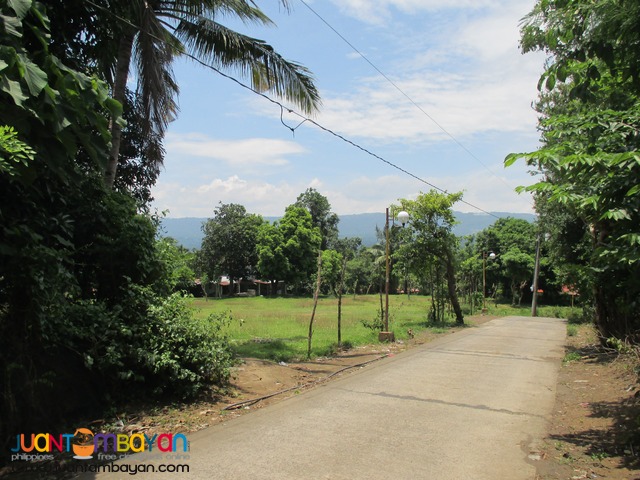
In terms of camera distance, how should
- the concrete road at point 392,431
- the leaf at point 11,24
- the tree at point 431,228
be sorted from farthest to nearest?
the tree at point 431,228 → the concrete road at point 392,431 → the leaf at point 11,24

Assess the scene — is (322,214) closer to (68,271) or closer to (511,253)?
(511,253)

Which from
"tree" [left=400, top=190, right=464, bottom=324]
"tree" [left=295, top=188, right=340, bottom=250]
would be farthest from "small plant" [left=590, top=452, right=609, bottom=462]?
"tree" [left=295, top=188, right=340, bottom=250]

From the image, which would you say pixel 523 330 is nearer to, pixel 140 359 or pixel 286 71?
pixel 286 71

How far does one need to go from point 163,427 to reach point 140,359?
97cm

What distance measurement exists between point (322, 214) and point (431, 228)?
43613 millimetres

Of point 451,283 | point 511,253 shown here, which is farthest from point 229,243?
point 451,283

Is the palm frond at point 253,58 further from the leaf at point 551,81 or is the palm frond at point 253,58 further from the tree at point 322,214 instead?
the tree at point 322,214

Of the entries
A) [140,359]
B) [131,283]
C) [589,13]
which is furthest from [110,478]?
[589,13]

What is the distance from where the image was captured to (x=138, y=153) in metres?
13.6

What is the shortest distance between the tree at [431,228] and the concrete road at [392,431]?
10360 millimetres

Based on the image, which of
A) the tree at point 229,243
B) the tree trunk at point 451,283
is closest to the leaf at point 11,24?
the tree trunk at point 451,283

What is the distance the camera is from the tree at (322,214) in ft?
204

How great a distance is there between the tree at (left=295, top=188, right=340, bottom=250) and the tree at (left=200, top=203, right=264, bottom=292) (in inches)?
391

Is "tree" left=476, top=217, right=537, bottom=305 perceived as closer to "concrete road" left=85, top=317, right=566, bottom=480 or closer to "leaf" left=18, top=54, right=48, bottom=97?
"concrete road" left=85, top=317, right=566, bottom=480
